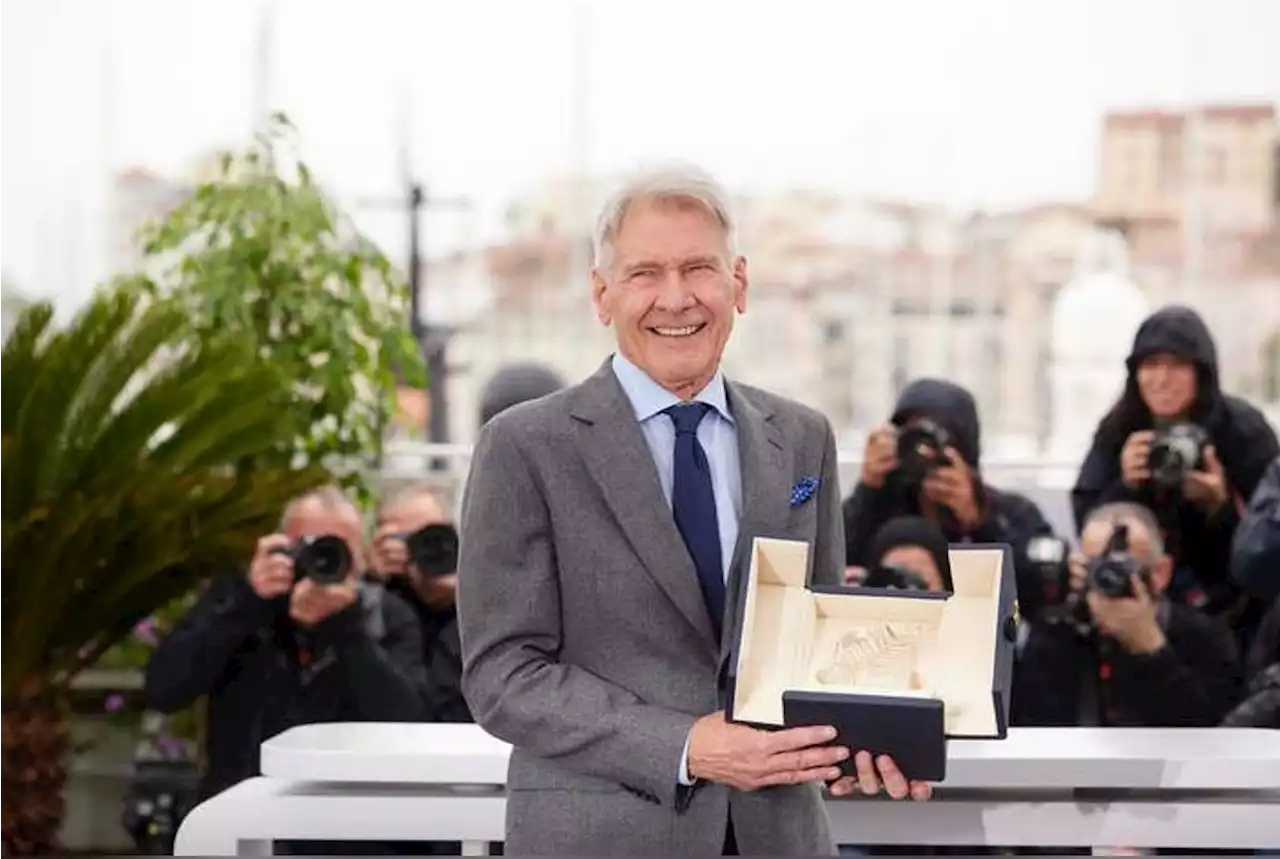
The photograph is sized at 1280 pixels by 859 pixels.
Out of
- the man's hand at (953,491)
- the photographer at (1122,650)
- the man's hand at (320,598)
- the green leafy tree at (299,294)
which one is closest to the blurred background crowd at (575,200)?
the green leafy tree at (299,294)

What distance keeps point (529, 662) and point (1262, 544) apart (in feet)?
8.82

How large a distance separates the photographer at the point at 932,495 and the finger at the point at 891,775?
2754mm

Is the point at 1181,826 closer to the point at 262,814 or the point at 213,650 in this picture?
the point at 262,814

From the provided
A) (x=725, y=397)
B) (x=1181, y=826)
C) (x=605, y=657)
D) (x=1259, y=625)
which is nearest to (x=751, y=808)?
(x=605, y=657)

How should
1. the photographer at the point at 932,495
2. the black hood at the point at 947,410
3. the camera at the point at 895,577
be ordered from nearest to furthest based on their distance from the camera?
the camera at the point at 895,577, the photographer at the point at 932,495, the black hood at the point at 947,410

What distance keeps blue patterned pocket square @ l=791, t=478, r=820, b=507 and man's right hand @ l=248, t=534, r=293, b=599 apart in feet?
8.28

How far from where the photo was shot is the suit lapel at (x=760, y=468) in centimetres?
209

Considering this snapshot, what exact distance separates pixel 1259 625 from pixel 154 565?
2.59m

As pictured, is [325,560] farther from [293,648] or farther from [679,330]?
[679,330]

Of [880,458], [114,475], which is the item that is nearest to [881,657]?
[880,458]

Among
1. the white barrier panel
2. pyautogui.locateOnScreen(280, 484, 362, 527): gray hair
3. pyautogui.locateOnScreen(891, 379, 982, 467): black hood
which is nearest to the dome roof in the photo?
pyautogui.locateOnScreen(891, 379, 982, 467): black hood

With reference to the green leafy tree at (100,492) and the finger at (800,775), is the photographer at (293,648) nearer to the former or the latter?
the green leafy tree at (100,492)

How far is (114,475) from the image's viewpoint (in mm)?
5434

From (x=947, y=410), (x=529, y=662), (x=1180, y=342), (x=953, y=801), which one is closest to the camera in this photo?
(x=529, y=662)
